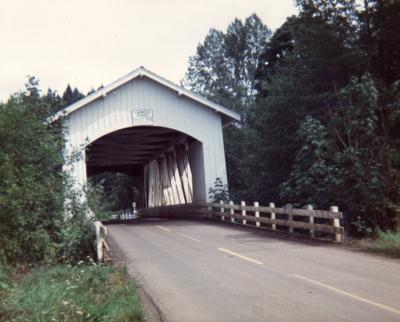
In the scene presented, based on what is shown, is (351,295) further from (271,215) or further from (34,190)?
(271,215)

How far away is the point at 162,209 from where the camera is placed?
93.3ft

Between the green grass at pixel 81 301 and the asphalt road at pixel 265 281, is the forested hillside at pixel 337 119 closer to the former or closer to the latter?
the asphalt road at pixel 265 281

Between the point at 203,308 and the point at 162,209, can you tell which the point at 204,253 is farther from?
the point at 162,209

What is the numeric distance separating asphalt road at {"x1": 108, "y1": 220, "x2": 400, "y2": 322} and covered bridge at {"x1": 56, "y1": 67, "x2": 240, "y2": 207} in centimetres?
730

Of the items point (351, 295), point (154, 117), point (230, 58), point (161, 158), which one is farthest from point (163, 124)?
point (230, 58)

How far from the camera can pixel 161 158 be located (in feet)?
93.9

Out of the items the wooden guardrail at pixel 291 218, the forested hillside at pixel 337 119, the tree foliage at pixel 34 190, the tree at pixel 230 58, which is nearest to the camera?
the tree foliage at pixel 34 190

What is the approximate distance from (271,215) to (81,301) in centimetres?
957

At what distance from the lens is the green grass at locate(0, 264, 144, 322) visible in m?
5.69

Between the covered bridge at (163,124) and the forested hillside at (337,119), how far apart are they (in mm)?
2095

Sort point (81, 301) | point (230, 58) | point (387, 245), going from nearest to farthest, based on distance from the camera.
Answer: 1. point (81, 301)
2. point (387, 245)
3. point (230, 58)

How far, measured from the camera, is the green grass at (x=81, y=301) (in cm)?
569

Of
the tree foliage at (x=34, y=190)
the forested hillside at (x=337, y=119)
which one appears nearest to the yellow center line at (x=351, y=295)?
the forested hillside at (x=337, y=119)

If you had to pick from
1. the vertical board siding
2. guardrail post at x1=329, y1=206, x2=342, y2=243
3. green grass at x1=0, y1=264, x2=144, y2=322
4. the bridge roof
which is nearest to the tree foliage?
green grass at x1=0, y1=264, x2=144, y2=322
